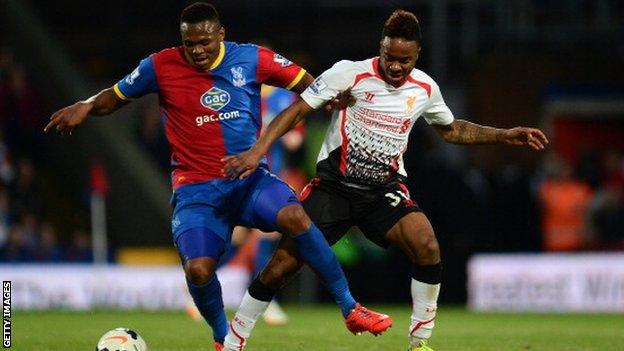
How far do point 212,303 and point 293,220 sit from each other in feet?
2.48

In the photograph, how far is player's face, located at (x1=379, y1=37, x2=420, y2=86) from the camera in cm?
831

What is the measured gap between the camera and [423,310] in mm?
8555

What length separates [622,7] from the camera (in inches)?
754

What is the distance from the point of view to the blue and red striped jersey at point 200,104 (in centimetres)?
855

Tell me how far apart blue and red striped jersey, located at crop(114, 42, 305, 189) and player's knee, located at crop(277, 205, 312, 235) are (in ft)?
1.97

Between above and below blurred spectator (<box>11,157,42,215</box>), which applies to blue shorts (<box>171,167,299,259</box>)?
above

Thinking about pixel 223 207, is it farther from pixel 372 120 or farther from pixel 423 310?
pixel 423 310

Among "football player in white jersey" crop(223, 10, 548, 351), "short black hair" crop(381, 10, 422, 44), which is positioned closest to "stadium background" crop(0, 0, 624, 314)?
"football player in white jersey" crop(223, 10, 548, 351)

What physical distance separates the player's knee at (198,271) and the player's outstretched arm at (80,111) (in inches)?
43.8

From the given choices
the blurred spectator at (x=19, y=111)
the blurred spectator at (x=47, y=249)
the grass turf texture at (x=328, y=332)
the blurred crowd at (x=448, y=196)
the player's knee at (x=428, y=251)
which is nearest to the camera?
the player's knee at (x=428, y=251)

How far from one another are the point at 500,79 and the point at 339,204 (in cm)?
1034

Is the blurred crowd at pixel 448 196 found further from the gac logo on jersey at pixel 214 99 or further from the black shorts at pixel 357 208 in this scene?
the gac logo on jersey at pixel 214 99

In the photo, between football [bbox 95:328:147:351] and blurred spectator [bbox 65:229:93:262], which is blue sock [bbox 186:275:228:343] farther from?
blurred spectator [bbox 65:229:93:262]

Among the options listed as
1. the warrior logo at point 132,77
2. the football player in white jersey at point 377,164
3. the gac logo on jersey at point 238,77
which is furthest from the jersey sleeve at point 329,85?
the warrior logo at point 132,77
